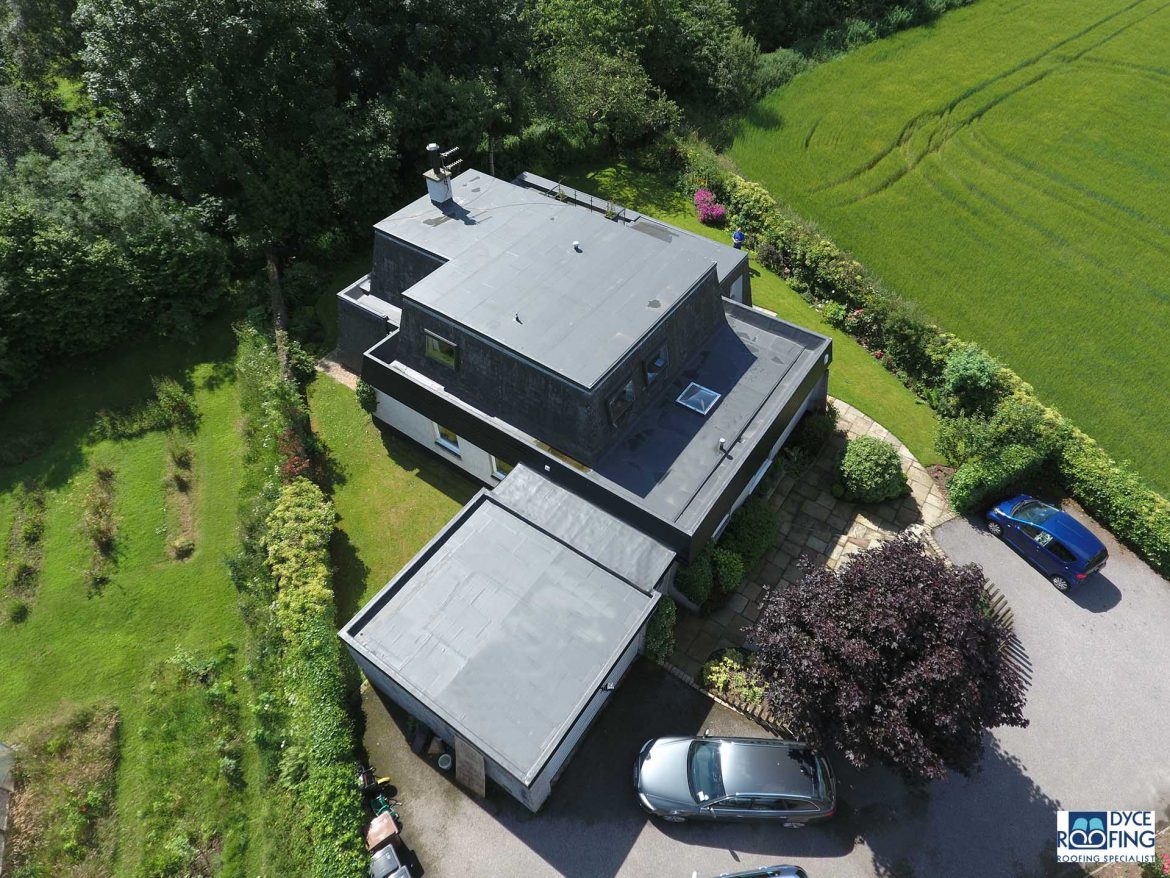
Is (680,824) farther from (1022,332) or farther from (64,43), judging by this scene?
(64,43)

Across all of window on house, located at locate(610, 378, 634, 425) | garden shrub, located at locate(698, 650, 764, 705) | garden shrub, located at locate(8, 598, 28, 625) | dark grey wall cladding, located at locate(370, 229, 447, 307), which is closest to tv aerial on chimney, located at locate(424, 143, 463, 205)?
dark grey wall cladding, located at locate(370, 229, 447, 307)

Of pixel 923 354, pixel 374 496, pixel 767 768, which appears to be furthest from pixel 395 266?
pixel 923 354

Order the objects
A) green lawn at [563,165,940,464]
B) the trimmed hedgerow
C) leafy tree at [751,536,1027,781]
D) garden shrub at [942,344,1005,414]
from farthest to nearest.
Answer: green lawn at [563,165,940,464] < garden shrub at [942,344,1005,414] < the trimmed hedgerow < leafy tree at [751,536,1027,781]

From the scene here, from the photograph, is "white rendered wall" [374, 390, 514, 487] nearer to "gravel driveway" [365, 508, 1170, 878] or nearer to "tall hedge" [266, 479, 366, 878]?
"tall hedge" [266, 479, 366, 878]

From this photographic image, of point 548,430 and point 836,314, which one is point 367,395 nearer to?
point 548,430

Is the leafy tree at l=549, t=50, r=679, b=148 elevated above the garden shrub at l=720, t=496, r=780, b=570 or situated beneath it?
elevated above

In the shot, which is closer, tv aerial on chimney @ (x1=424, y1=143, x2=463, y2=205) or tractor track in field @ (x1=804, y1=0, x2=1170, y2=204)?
tv aerial on chimney @ (x1=424, y1=143, x2=463, y2=205)

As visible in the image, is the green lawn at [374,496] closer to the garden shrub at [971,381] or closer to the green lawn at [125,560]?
the green lawn at [125,560]
